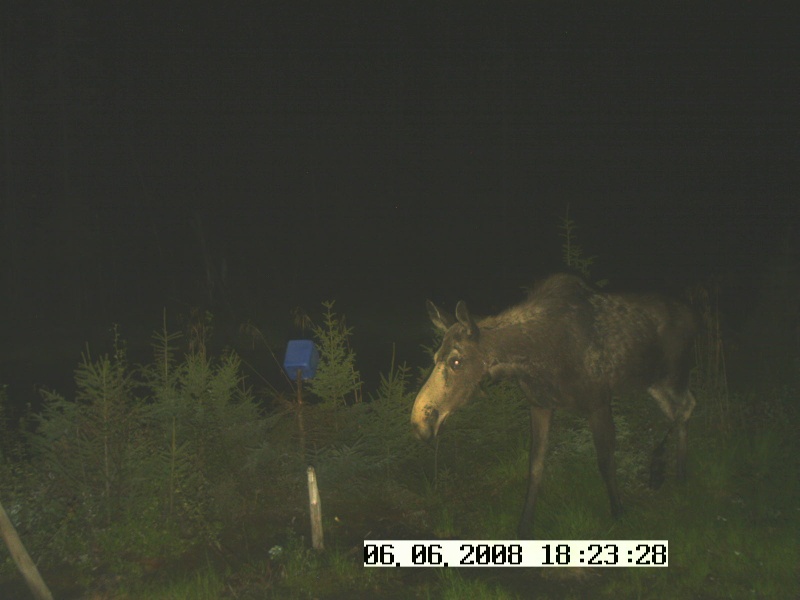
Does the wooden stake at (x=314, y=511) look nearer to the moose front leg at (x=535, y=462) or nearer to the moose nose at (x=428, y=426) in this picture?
the moose nose at (x=428, y=426)

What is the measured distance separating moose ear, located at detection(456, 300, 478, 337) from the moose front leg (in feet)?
3.57

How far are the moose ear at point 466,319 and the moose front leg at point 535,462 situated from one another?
3.57 ft

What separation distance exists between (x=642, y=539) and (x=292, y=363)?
124 inches

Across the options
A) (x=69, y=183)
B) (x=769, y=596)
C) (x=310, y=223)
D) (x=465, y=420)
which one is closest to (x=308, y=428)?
(x=465, y=420)

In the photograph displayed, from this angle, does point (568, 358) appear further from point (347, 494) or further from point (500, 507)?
point (347, 494)

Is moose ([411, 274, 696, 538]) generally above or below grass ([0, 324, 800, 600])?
above

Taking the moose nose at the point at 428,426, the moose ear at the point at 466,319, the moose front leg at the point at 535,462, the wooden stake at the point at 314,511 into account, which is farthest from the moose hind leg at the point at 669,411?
the wooden stake at the point at 314,511

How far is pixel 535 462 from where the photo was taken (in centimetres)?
650

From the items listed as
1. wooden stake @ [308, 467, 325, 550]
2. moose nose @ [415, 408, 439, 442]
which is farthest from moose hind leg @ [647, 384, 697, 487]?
wooden stake @ [308, 467, 325, 550]

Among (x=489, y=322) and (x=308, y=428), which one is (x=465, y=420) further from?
(x=489, y=322)

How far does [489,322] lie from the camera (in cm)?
636

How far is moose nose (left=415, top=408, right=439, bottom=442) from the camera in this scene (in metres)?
5.49

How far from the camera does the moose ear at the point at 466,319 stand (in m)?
5.73

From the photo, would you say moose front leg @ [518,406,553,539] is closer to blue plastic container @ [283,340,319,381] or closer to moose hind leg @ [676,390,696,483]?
moose hind leg @ [676,390,696,483]
